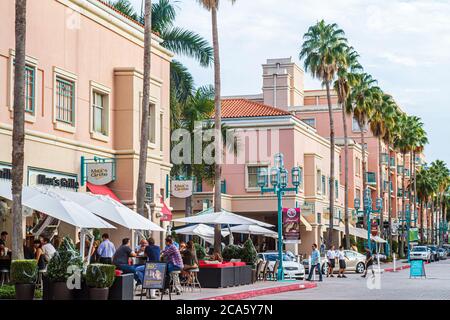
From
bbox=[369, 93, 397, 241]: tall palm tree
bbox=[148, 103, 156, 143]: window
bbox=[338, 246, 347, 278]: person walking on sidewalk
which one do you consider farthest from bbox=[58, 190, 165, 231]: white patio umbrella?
bbox=[369, 93, 397, 241]: tall palm tree

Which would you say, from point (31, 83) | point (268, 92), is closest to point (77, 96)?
point (31, 83)

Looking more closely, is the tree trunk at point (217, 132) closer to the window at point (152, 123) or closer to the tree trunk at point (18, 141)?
the window at point (152, 123)

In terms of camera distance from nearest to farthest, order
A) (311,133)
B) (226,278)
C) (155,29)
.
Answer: (226,278), (155,29), (311,133)

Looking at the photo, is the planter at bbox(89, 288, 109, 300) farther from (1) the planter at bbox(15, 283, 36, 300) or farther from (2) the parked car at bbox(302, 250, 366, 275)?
(2) the parked car at bbox(302, 250, 366, 275)

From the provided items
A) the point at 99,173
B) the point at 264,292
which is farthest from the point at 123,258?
the point at 99,173

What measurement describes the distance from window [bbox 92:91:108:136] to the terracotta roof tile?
27.1m

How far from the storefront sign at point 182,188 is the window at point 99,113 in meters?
4.91

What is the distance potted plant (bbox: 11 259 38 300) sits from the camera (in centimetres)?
1970

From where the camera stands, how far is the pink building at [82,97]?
2917cm

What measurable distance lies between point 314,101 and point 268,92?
11390 millimetres

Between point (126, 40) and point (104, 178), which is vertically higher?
point (126, 40)

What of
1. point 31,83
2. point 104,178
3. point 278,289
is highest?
point 31,83

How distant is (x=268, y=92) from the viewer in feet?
297
